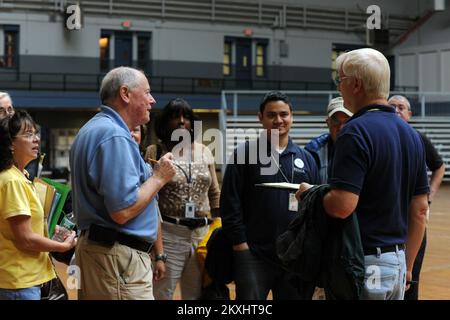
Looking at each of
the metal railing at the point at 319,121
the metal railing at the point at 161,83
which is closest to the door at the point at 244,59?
the metal railing at the point at 161,83

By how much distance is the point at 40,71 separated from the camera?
2589 cm

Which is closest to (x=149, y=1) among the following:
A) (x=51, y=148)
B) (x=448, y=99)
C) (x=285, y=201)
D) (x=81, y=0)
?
(x=81, y=0)

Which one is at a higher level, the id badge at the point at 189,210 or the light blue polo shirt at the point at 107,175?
the light blue polo shirt at the point at 107,175

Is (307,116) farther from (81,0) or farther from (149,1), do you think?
(81,0)

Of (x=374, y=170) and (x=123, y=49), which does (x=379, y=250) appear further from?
(x=123, y=49)

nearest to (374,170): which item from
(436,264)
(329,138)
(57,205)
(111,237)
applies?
(111,237)

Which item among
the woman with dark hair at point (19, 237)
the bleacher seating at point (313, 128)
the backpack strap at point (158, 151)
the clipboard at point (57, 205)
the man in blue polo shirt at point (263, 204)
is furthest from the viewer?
the bleacher seating at point (313, 128)

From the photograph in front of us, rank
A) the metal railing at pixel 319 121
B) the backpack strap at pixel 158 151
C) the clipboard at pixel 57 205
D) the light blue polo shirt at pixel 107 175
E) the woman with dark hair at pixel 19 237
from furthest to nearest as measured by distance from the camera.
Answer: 1. the metal railing at pixel 319 121
2. the backpack strap at pixel 158 151
3. the clipboard at pixel 57 205
4. the woman with dark hair at pixel 19 237
5. the light blue polo shirt at pixel 107 175

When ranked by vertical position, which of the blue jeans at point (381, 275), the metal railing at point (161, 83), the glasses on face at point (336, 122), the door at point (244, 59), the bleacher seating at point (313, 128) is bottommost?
the blue jeans at point (381, 275)

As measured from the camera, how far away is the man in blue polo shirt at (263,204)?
4316 millimetres

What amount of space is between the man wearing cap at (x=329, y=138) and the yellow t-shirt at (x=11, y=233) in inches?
78.3

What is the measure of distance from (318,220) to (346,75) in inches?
24.8

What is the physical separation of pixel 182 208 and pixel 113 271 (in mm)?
1529

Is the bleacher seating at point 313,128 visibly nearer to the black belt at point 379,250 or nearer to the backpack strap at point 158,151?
the backpack strap at point 158,151
